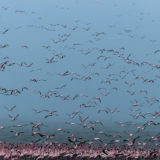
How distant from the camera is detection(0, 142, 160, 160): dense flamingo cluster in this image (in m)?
50.0

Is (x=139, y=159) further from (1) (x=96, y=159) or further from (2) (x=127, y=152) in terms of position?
(1) (x=96, y=159)

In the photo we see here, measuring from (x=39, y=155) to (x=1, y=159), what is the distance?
6.69m

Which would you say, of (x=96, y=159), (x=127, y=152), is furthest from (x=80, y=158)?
(x=127, y=152)

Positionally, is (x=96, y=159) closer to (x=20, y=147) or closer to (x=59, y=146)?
(x=59, y=146)

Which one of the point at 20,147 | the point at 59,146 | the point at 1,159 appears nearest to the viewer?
the point at 1,159

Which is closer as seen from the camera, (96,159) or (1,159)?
(1,159)

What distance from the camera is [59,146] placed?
1975 inches

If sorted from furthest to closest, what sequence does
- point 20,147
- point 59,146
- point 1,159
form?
point 20,147
point 59,146
point 1,159

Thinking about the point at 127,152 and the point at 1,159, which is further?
the point at 127,152

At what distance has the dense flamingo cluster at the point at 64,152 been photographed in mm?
50003

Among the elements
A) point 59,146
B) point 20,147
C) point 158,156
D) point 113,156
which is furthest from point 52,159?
point 158,156

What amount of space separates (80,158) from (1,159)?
1028cm

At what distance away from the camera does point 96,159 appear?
5359 centimetres

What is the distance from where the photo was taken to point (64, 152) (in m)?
51.9
